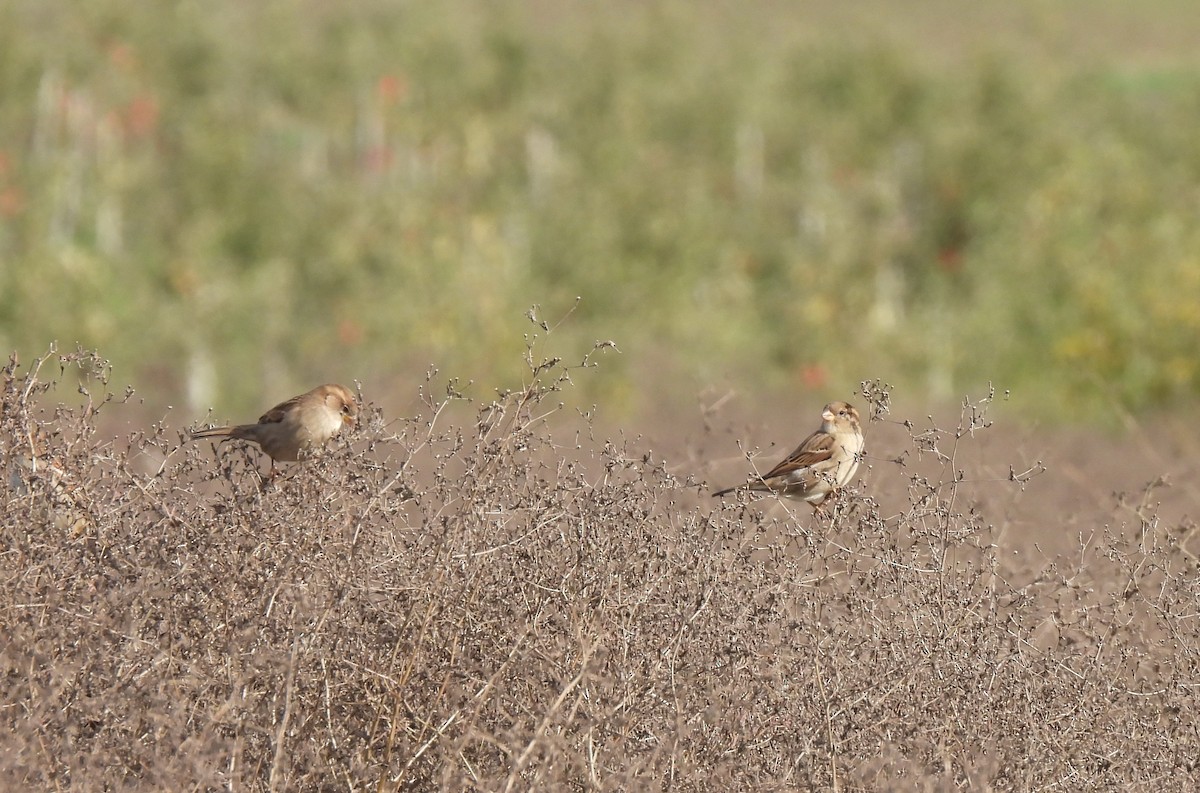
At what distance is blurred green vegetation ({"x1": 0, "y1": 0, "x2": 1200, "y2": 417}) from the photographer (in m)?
25.2

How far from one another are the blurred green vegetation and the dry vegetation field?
16.3m

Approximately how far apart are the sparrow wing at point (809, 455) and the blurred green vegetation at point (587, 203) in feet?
46.4

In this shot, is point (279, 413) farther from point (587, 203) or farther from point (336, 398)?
point (587, 203)

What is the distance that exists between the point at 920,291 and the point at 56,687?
35.7 meters

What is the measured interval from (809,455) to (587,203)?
2695 cm

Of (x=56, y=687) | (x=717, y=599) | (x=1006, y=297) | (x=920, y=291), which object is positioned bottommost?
(x=920, y=291)

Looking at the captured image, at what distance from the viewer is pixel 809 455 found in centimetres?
667

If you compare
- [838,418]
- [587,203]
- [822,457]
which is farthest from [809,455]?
[587,203]

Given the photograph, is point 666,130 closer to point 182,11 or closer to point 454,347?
point 182,11

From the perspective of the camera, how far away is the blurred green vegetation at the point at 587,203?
82.8ft

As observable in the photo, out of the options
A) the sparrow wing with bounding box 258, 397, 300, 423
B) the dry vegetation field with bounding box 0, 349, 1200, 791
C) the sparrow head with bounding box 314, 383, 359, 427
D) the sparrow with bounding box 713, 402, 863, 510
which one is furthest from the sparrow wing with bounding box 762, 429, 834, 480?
Answer: the dry vegetation field with bounding box 0, 349, 1200, 791

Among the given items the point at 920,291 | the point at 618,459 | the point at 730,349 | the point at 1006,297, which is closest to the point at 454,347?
the point at 730,349

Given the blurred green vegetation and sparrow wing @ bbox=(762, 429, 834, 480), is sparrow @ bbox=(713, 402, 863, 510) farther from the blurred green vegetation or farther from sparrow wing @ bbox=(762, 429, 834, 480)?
the blurred green vegetation

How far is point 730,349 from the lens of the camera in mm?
29938
